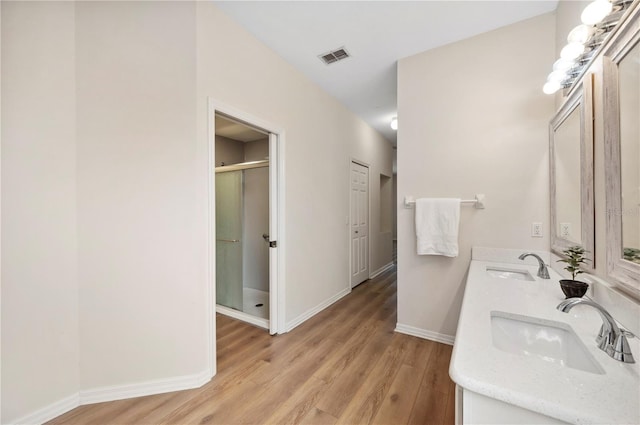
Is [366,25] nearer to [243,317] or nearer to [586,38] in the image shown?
[586,38]

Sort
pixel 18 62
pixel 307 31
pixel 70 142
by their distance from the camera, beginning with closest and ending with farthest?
pixel 18 62
pixel 70 142
pixel 307 31

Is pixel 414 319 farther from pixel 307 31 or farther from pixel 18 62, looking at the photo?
pixel 18 62

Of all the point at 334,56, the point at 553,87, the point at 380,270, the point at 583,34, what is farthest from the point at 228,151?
the point at 583,34

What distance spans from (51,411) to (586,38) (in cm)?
343

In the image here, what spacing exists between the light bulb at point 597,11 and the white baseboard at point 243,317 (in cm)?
301

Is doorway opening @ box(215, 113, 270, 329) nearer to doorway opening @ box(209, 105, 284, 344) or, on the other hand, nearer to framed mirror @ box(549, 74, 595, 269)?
doorway opening @ box(209, 105, 284, 344)

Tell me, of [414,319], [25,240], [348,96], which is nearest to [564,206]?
[414,319]

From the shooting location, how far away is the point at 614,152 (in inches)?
40.4

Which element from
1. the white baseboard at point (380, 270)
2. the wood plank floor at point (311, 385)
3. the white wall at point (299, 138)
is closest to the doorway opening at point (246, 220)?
the white wall at point (299, 138)

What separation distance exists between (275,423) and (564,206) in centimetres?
219

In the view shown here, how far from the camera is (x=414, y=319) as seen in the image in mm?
2488

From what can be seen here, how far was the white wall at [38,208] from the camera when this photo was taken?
4.50 feet

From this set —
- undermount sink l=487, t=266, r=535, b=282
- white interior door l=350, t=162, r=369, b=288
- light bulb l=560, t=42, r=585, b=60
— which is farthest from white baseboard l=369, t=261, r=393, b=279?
light bulb l=560, t=42, r=585, b=60

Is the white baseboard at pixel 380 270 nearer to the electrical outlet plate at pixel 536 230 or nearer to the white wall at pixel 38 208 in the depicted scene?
the electrical outlet plate at pixel 536 230
